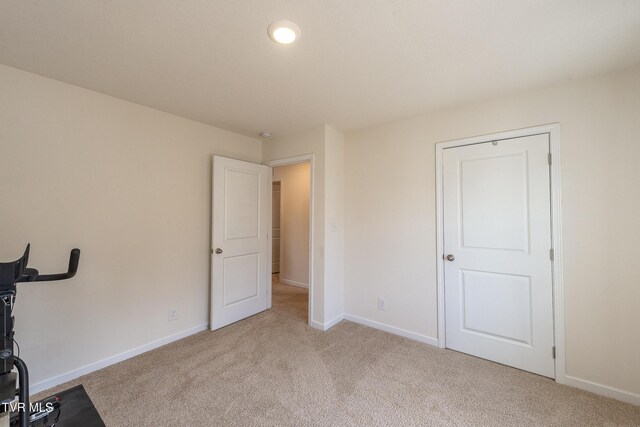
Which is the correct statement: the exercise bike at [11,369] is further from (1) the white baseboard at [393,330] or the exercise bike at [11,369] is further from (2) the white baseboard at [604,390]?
(2) the white baseboard at [604,390]

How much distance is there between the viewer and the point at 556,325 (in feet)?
7.19

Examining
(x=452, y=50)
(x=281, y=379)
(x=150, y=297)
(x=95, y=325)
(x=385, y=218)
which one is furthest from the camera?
(x=385, y=218)

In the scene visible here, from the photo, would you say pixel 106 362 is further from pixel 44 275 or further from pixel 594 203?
pixel 594 203

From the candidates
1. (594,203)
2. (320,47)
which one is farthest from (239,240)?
(594,203)

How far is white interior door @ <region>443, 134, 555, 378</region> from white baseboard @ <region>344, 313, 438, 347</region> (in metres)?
0.18

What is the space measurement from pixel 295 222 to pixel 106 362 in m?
3.45

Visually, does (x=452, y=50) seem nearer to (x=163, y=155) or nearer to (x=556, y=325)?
(x=556, y=325)

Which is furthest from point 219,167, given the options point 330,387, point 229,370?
point 330,387

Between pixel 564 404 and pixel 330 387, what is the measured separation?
1.61 metres

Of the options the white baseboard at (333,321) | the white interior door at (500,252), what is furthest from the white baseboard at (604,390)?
the white baseboard at (333,321)

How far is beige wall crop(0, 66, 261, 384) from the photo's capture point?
201 cm

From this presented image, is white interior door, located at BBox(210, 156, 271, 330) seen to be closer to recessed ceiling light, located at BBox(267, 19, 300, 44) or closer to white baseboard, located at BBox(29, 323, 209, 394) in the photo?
white baseboard, located at BBox(29, 323, 209, 394)

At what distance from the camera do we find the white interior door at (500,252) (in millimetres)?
2266

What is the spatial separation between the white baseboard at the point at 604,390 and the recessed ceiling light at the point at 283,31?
314 cm
